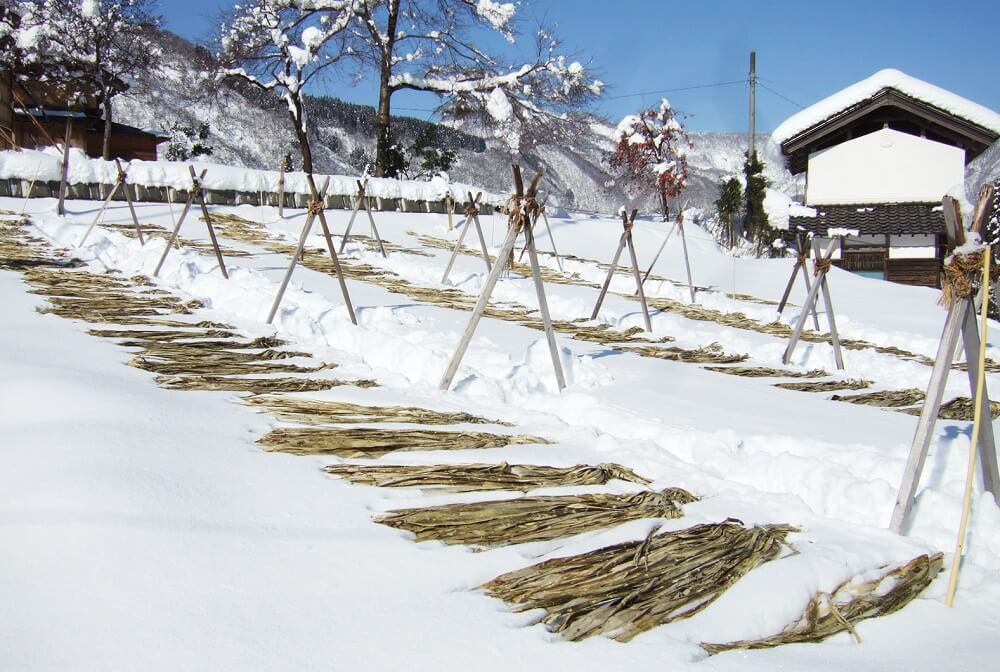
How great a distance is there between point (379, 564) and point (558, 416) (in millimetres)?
2284

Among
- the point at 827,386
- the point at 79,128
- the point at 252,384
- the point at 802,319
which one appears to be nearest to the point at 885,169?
the point at 802,319

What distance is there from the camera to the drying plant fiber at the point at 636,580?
6.11 feet

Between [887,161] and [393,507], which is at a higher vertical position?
[887,161]

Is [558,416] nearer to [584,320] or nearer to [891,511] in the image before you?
[891,511]

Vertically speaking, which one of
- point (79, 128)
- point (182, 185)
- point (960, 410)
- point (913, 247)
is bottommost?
point (960, 410)

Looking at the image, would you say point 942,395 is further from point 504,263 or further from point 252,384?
point 252,384

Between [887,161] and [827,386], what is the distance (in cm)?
1648

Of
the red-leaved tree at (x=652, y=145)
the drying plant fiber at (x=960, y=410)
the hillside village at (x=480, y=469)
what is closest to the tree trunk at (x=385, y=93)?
the red-leaved tree at (x=652, y=145)

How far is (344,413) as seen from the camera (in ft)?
11.7

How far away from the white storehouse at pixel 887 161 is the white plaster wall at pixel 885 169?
2cm

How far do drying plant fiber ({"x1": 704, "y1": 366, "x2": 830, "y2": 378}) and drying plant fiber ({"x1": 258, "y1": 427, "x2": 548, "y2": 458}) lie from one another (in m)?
3.14

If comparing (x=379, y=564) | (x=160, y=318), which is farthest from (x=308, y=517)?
(x=160, y=318)

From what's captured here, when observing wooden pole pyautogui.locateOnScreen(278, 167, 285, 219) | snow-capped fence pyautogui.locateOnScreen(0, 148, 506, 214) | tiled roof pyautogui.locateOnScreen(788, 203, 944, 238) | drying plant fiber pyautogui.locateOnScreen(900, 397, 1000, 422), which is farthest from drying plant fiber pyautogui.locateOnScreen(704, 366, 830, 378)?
tiled roof pyautogui.locateOnScreen(788, 203, 944, 238)

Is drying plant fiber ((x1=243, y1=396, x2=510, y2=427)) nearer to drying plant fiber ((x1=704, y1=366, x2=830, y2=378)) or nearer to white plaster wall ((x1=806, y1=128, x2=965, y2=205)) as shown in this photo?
drying plant fiber ((x1=704, y1=366, x2=830, y2=378))
